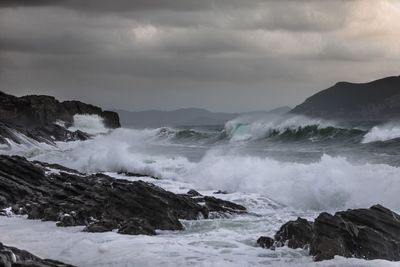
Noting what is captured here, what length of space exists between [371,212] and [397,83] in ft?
429

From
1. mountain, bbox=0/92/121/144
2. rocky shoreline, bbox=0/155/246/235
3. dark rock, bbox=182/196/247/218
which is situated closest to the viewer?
rocky shoreline, bbox=0/155/246/235

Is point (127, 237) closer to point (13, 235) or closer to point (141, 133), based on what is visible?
point (13, 235)

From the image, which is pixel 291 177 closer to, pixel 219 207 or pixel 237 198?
pixel 237 198

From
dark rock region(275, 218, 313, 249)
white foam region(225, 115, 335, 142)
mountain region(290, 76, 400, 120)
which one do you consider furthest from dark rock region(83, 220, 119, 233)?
mountain region(290, 76, 400, 120)

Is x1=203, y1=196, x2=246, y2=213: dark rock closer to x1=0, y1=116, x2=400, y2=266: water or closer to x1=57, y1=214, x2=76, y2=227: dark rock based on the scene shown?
x1=0, y1=116, x2=400, y2=266: water

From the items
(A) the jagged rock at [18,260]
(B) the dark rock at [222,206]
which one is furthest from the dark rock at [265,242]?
(A) the jagged rock at [18,260]

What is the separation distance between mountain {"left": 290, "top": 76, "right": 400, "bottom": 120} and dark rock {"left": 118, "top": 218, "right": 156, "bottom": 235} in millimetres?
107715

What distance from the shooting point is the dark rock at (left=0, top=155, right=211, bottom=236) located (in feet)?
45.2

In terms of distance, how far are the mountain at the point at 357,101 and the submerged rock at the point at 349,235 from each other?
353ft

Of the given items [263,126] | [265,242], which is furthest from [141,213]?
[263,126]

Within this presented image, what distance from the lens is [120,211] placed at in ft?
46.0

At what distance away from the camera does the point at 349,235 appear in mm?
10547

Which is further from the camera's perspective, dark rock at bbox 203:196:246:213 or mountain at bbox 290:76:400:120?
mountain at bbox 290:76:400:120

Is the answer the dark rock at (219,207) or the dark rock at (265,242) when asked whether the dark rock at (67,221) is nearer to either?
the dark rock at (219,207)
